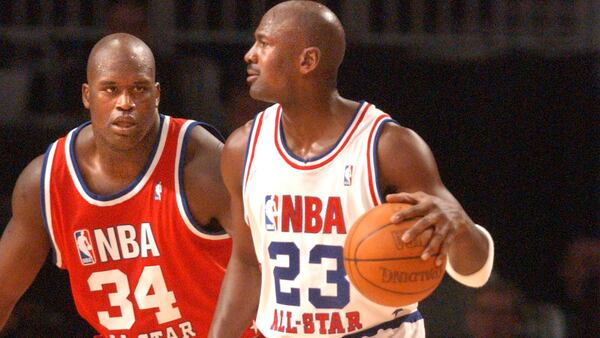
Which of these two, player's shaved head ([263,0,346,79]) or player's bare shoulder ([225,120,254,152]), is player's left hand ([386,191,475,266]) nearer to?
player's shaved head ([263,0,346,79])

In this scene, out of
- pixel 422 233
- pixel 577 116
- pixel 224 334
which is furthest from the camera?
pixel 577 116

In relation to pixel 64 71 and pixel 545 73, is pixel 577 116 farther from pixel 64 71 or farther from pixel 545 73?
pixel 64 71

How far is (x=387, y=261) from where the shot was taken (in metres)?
2.84

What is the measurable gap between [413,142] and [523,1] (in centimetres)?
312

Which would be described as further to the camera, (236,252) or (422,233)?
(236,252)

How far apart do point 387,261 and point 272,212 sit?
56 cm

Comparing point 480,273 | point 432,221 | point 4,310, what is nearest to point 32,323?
point 4,310

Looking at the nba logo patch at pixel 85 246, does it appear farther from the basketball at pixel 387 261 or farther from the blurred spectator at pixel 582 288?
the blurred spectator at pixel 582 288

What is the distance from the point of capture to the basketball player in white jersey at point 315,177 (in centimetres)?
320

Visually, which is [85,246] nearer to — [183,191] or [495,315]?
[183,191]

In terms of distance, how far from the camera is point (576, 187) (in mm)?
6145

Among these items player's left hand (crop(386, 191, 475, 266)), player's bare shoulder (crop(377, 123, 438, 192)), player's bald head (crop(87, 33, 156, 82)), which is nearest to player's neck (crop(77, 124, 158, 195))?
player's bald head (crop(87, 33, 156, 82))

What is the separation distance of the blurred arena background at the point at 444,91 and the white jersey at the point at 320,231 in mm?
2167

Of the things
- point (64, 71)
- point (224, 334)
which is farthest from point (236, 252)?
point (64, 71)
